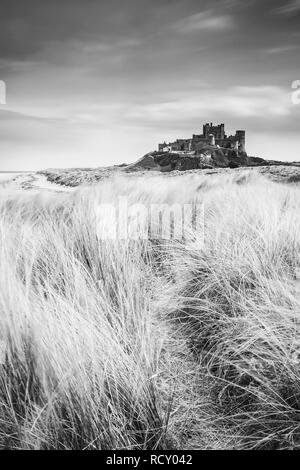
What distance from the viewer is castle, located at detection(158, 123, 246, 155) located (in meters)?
73.6

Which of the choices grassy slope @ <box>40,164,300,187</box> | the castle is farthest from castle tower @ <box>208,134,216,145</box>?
grassy slope @ <box>40,164,300,187</box>

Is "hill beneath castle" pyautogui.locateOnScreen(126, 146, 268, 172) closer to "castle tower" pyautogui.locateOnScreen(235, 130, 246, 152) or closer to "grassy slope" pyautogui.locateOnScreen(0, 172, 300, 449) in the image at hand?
"castle tower" pyautogui.locateOnScreen(235, 130, 246, 152)

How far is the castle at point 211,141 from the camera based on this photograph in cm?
7362

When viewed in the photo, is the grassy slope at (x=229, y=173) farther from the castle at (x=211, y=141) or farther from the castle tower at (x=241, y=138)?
the castle tower at (x=241, y=138)

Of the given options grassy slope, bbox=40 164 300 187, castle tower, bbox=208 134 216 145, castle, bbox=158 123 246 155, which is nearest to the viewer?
grassy slope, bbox=40 164 300 187

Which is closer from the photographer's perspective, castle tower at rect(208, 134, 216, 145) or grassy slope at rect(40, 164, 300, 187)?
grassy slope at rect(40, 164, 300, 187)

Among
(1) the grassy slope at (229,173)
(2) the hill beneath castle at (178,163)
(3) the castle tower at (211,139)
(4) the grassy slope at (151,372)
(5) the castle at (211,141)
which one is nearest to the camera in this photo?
(4) the grassy slope at (151,372)

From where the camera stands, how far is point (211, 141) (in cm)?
7312

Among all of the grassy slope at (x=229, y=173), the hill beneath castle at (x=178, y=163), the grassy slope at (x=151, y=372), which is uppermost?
the hill beneath castle at (x=178, y=163)

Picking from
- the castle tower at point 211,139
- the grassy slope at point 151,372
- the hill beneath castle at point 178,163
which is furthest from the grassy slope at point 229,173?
the castle tower at point 211,139

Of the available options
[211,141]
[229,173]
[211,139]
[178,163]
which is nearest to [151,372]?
[229,173]

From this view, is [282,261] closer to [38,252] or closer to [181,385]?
[181,385]

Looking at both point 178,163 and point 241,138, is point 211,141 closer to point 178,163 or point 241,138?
point 241,138
